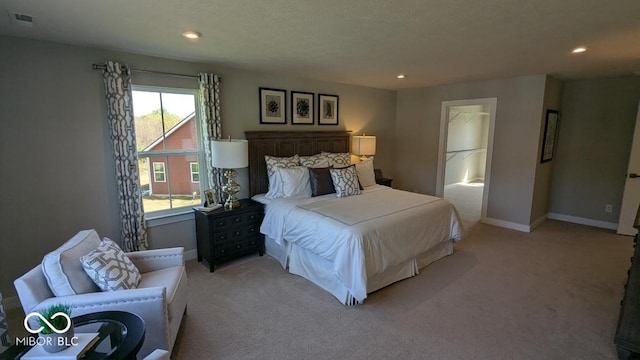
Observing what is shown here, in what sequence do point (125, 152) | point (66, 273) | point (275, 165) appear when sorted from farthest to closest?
point (275, 165), point (125, 152), point (66, 273)

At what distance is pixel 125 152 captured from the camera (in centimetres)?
306

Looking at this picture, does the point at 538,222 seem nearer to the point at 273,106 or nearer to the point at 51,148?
the point at 273,106

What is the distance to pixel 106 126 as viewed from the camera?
3.02 meters

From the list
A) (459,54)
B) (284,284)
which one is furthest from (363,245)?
(459,54)

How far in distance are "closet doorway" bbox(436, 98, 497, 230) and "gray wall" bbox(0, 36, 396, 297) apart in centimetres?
511

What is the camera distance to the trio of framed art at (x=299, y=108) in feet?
13.7

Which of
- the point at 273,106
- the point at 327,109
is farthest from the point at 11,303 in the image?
the point at 327,109

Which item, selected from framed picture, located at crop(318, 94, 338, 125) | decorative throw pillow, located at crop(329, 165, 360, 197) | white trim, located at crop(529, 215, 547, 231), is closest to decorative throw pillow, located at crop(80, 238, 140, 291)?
decorative throw pillow, located at crop(329, 165, 360, 197)

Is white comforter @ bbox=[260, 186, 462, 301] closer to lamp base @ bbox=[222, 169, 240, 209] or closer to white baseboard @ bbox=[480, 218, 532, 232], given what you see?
lamp base @ bbox=[222, 169, 240, 209]

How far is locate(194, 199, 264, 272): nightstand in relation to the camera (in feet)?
11.0

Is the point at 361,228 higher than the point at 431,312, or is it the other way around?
the point at 361,228

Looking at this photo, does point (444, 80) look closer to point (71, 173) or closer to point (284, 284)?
point (284, 284)

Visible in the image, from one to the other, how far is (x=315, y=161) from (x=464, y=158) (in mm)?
5989

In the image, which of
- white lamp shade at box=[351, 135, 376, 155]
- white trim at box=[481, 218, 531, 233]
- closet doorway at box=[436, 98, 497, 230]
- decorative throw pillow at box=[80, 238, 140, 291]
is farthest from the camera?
closet doorway at box=[436, 98, 497, 230]
